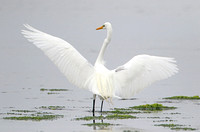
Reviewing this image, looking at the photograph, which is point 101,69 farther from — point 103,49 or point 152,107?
point 152,107

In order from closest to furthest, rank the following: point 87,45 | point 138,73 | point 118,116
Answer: point 118,116, point 138,73, point 87,45

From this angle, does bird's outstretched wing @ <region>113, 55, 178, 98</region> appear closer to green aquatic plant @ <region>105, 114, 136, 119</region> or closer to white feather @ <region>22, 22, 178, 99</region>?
white feather @ <region>22, 22, 178, 99</region>

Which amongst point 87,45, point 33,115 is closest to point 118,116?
point 33,115

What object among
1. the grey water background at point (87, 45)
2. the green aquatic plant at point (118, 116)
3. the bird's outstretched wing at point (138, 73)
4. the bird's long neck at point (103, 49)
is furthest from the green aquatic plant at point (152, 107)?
the green aquatic plant at point (118, 116)

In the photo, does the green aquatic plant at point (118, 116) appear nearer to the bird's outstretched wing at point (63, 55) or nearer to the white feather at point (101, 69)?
the white feather at point (101, 69)

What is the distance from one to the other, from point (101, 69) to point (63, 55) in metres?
1.02

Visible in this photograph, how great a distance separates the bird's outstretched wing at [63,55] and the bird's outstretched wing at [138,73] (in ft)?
2.52

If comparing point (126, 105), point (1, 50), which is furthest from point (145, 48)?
point (126, 105)

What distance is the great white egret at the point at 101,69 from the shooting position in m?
13.8

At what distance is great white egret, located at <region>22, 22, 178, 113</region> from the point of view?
13.8 metres

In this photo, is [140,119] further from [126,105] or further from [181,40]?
[181,40]

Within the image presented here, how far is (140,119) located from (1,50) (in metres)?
19.7

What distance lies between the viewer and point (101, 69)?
46.5ft

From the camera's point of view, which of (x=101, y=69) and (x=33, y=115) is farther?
(x=101, y=69)
